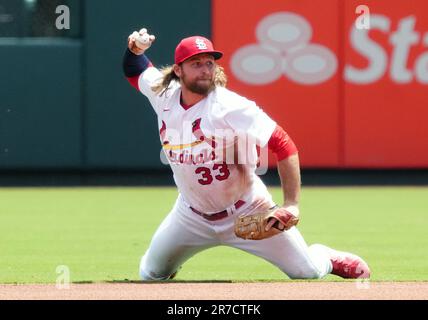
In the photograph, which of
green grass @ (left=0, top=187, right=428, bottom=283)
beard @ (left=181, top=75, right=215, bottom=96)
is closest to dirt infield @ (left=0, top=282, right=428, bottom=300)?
green grass @ (left=0, top=187, right=428, bottom=283)

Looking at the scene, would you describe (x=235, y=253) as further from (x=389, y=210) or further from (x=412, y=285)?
(x=389, y=210)

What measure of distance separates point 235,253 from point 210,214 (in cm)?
214

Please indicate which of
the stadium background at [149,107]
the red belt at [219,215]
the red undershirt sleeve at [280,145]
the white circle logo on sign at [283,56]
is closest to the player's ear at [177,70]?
the red undershirt sleeve at [280,145]

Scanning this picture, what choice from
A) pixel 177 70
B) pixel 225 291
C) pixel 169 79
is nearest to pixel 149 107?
pixel 169 79

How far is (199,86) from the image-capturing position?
691 centimetres

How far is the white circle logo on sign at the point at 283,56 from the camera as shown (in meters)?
15.1

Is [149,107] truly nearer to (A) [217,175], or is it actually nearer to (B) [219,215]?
(B) [219,215]

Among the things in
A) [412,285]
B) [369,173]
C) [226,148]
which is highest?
[226,148]

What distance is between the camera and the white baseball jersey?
22.2 ft

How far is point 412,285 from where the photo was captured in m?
6.77

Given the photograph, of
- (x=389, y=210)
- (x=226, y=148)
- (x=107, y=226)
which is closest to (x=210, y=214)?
(x=226, y=148)

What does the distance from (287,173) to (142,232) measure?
400cm

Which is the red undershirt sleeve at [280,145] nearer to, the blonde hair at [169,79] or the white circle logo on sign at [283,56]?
the blonde hair at [169,79]

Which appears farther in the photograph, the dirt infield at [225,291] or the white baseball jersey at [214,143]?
the white baseball jersey at [214,143]
